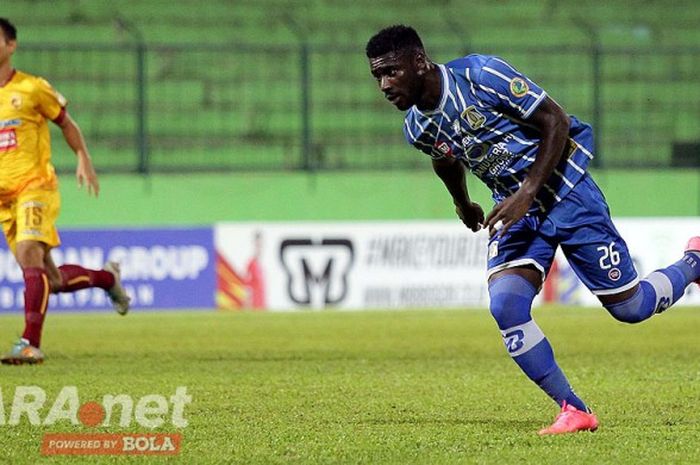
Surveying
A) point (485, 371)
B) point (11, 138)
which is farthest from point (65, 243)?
point (485, 371)

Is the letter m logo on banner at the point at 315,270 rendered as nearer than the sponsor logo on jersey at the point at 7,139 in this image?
No

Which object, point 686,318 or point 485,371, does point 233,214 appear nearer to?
point 686,318

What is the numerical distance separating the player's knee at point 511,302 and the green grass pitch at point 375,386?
1.68 ft

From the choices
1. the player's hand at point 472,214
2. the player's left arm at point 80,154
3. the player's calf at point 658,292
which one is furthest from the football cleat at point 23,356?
the player's calf at point 658,292

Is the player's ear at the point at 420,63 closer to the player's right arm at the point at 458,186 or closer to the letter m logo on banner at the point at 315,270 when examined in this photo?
the player's right arm at the point at 458,186

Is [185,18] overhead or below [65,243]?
overhead

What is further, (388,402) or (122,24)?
(122,24)

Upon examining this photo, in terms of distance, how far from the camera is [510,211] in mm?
6230

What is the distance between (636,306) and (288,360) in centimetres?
425

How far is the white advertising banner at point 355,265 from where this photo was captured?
17.7 meters

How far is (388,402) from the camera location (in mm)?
7781

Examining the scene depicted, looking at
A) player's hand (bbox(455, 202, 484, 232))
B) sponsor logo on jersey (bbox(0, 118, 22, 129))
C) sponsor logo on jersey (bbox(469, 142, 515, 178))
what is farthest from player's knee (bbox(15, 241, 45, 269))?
sponsor logo on jersey (bbox(469, 142, 515, 178))

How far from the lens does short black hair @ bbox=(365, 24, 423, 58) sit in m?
6.36

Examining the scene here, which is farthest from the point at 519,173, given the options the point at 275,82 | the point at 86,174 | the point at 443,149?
the point at 275,82
